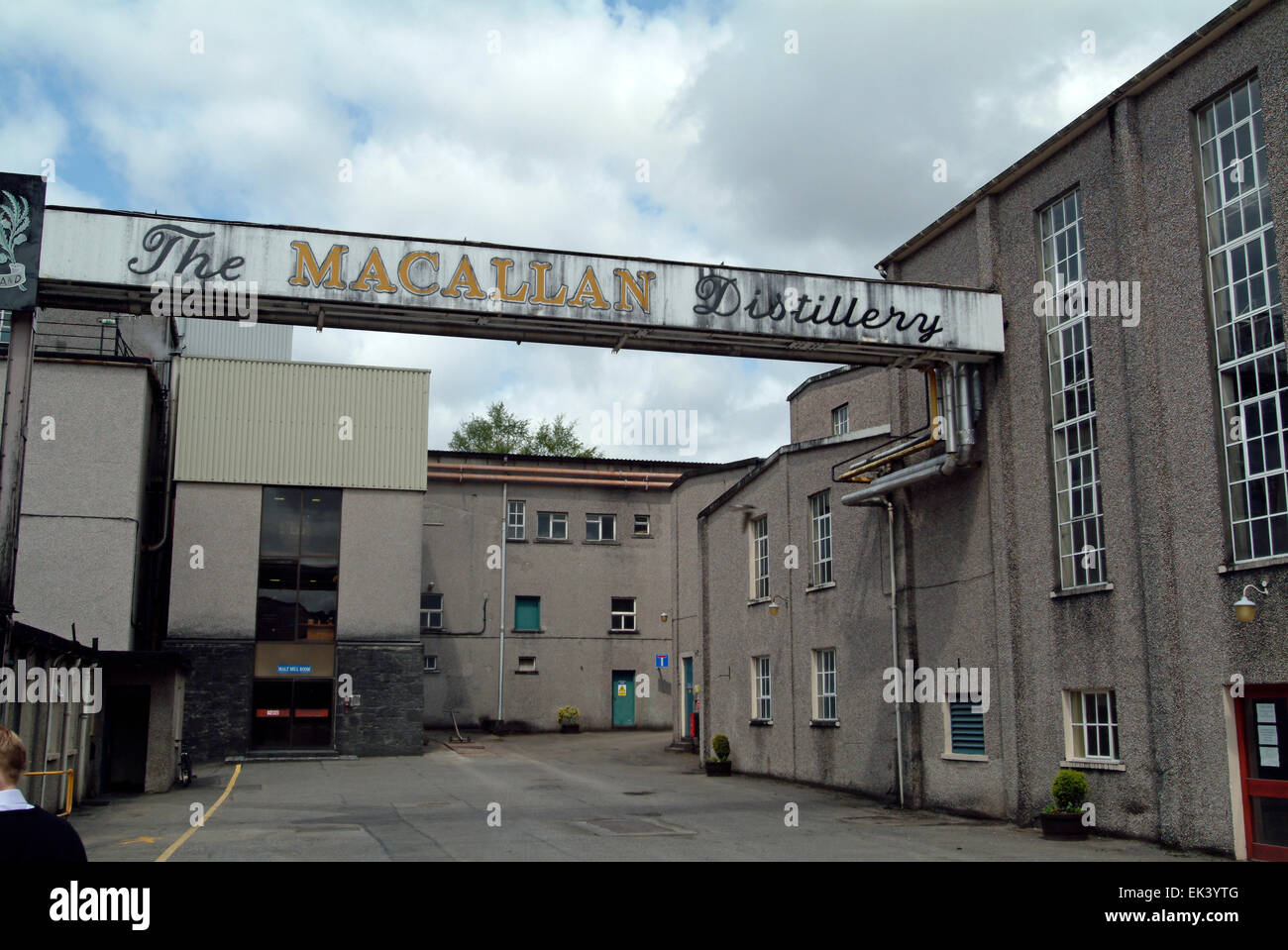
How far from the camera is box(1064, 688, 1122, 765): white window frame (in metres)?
14.5

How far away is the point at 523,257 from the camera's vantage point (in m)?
Result: 15.5

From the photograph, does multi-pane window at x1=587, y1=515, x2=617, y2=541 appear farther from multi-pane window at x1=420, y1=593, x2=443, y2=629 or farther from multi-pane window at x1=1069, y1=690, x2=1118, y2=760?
multi-pane window at x1=1069, y1=690, x2=1118, y2=760

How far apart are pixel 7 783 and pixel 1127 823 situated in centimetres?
1326

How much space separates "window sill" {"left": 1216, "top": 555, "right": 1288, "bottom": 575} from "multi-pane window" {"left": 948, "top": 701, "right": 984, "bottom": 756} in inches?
216

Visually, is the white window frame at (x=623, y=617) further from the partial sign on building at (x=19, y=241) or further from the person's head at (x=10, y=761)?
the person's head at (x=10, y=761)

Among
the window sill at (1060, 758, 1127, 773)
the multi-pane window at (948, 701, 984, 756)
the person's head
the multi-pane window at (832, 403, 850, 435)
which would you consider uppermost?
the multi-pane window at (832, 403, 850, 435)

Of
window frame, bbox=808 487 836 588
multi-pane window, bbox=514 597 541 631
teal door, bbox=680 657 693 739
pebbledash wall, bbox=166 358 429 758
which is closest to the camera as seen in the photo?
window frame, bbox=808 487 836 588

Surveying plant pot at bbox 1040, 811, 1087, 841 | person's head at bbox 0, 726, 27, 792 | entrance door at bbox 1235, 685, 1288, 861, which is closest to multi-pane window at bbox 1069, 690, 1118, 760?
plant pot at bbox 1040, 811, 1087, 841

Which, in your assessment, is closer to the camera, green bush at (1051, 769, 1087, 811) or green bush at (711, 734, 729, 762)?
green bush at (1051, 769, 1087, 811)

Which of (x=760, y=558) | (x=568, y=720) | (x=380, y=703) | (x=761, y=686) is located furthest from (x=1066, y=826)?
(x=568, y=720)

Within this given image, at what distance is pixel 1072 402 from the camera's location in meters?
15.6
